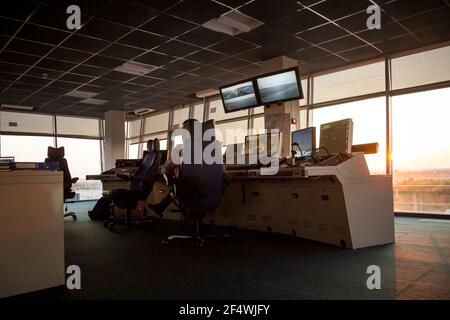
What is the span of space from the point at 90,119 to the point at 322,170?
10182mm

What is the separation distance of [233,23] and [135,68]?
256 centimetres

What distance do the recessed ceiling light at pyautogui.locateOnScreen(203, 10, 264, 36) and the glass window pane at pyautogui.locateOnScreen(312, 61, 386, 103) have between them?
268 centimetres

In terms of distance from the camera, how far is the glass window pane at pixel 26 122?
9.73 meters

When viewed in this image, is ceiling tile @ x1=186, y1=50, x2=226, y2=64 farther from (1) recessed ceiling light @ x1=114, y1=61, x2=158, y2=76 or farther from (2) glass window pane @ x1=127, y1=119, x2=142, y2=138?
(2) glass window pane @ x1=127, y1=119, x2=142, y2=138

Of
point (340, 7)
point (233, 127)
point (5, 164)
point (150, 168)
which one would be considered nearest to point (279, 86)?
point (340, 7)

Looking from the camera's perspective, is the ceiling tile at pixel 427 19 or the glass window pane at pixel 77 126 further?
the glass window pane at pixel 77 126

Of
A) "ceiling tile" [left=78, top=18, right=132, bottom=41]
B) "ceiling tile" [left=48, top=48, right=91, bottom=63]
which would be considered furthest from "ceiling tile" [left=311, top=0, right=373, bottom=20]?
"ceiling tile" [left=48, top=48, right=91, bottom=63]

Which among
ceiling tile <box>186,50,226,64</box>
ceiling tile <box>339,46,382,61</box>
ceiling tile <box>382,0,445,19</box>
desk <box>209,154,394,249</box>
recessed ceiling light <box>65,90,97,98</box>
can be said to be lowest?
desk <box>209,154,394,249</box>

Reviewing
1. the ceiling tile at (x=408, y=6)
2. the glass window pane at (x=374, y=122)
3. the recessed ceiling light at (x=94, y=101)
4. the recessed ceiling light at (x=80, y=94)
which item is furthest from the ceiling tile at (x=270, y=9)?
the recessed ceiling light at (x=94, y=101)

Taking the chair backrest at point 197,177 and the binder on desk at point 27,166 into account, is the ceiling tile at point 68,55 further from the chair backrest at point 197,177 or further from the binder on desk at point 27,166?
the binder on desk at point 27,166

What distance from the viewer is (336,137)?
11.5ft

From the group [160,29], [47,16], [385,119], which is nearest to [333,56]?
[385,119]

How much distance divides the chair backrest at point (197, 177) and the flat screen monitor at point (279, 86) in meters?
2.44

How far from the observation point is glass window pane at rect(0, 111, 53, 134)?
31.9 ft
